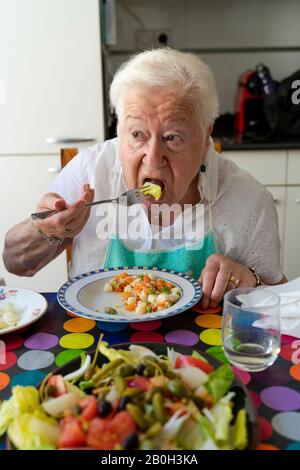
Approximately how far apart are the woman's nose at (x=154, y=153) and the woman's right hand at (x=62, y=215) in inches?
7.0

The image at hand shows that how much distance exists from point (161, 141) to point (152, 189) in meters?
0.13

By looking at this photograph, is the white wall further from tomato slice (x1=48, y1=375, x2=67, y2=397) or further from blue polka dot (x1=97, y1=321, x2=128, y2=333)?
tomato slice (x1=48, y1=375, x2=67, y2=397)

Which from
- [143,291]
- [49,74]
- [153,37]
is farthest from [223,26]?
[143,291]

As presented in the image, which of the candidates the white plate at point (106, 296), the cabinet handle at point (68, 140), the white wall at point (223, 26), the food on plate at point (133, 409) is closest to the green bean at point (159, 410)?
the food on plate at point (133, 409)

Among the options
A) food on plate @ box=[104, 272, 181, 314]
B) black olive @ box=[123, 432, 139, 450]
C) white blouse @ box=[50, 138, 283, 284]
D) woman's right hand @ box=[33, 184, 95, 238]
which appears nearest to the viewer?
black olive @ box=[123, 432, 139, 450]

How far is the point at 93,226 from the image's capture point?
57.2 inches

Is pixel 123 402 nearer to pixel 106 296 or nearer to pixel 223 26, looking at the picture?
pixel 106 296

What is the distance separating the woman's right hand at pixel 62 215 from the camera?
44.6 inches

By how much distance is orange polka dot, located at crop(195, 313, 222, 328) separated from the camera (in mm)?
965

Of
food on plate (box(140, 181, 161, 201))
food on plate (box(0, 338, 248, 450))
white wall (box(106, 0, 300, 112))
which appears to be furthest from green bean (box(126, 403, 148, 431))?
white wall (box(106, 0, 300, 112))

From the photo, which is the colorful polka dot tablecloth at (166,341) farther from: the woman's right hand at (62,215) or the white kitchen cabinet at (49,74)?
the white kitchen cabinet at (49,74)

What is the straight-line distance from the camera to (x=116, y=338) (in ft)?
3.03

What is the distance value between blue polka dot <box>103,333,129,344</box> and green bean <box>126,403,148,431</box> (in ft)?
1.07
